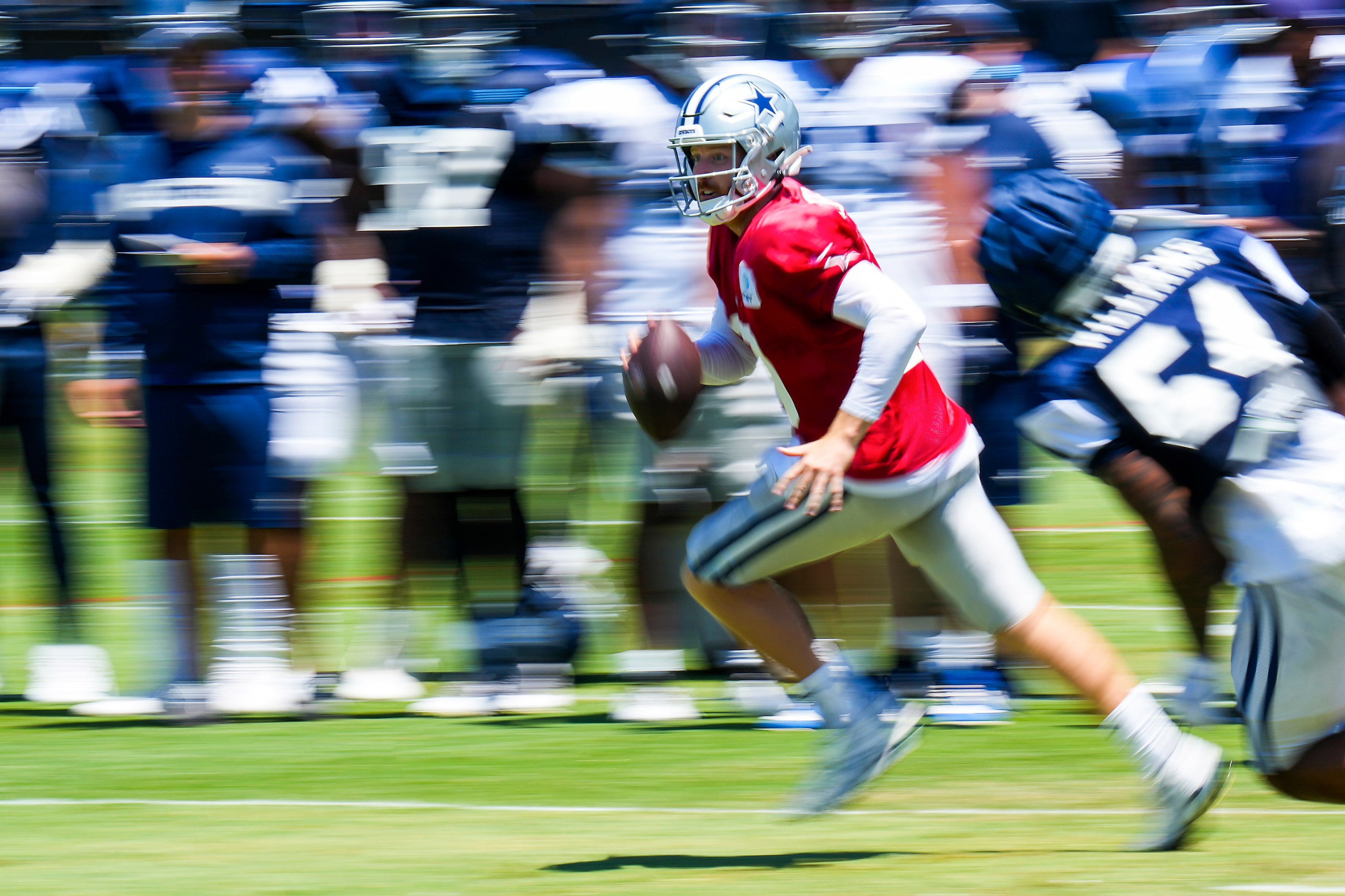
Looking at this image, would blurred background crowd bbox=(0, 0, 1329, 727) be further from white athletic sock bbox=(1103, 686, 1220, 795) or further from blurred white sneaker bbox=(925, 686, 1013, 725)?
white athletic sock bbox=(1103, 686, 1220, 795)

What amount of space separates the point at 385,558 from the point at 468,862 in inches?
194

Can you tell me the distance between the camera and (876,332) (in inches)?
165

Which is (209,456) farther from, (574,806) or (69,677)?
(574,806)

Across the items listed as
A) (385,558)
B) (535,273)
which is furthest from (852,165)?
(385,558)

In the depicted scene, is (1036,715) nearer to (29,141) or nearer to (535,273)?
(535,273)

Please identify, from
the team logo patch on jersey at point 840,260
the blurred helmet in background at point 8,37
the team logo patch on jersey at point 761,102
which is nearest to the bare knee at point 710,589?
the team logo patch on jersey at point 840,260

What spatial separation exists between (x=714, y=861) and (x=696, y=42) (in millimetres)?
3232

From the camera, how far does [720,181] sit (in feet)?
15.0

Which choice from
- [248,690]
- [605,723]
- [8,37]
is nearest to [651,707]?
[605,723]

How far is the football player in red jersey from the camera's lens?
418cm

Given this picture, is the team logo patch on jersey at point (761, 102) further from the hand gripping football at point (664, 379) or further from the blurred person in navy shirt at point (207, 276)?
the blurred person in navy shirt at point (207, 276)

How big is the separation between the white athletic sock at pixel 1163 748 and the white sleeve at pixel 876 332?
860 mm

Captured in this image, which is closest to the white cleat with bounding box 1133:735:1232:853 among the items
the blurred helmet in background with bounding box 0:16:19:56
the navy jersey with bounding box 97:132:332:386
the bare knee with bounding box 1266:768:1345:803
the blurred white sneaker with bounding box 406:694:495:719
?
the bare knee with bounding box 1266:768:1345:803

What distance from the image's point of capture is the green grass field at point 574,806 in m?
4.14
